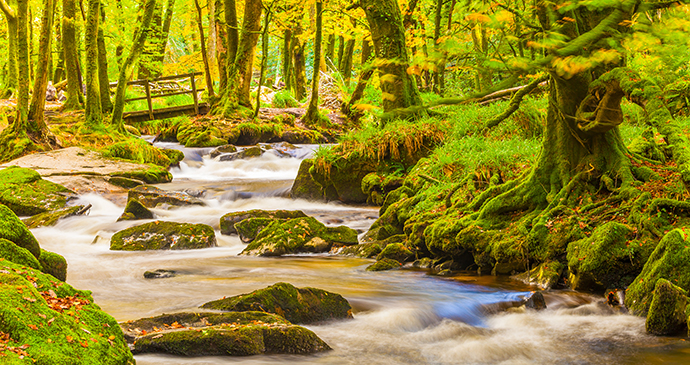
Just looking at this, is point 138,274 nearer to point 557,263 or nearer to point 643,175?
point 557,263

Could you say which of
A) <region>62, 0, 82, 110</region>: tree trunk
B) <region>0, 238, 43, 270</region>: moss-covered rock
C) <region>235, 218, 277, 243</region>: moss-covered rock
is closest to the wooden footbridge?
Answer: <region>62, 0, 82, 110</region>: tree trunk

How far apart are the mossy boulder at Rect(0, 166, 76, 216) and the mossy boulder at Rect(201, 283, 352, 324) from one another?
317 inches

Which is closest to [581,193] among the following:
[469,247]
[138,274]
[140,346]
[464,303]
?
[469,247]

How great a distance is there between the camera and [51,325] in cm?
303

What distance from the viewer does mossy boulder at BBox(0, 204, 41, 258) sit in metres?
4.48

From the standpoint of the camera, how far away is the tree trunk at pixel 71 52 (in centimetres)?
1836

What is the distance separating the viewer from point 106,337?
331 cm

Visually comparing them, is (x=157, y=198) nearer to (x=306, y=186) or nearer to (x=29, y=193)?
(x=29, y=193)

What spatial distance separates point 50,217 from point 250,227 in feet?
13.6

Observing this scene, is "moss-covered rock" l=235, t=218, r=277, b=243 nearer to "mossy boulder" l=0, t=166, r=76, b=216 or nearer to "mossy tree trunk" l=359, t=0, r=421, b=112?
"mossy tree trunk" l=359, t=0, r=421, b=112

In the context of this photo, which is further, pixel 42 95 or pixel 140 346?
pixel 42 95

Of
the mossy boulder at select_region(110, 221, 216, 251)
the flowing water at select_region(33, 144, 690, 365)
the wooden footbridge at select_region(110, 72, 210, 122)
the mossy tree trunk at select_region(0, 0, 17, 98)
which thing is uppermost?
the mossy tree trunk at select_region(0, 0, 17, 98)

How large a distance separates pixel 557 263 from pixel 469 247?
49.5 inches

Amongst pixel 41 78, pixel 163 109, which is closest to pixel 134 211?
pixel 41 78
